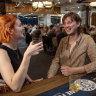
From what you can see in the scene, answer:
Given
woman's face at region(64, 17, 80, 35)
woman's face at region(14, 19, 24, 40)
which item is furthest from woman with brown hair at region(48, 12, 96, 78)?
woman's face at region(14, 19, 24, 40)

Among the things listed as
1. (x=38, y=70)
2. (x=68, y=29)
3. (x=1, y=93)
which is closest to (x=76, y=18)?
(x=68, y=29)

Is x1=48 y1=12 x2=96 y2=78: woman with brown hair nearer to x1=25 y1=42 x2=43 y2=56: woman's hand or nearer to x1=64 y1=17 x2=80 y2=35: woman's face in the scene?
x1=64 y1=17 x2=80 y2=35: woman's face

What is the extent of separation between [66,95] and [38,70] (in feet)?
11.1

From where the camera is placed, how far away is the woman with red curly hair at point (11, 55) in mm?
942

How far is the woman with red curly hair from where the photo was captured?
94cm

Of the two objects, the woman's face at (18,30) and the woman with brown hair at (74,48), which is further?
the woman with brown hair at (74,48)

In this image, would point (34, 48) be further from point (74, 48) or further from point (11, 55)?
point (74, 48)

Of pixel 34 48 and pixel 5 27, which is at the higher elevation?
pixel 5 27

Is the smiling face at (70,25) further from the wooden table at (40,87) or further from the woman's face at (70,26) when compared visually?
the wooden table at (40,87)

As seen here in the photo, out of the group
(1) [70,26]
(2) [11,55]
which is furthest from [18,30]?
(1) [70,26]

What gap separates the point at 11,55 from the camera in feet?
3.70

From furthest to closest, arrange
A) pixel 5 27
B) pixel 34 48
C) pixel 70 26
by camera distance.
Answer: pixel 70 26 < pixel 5 27 < pixel 34 48

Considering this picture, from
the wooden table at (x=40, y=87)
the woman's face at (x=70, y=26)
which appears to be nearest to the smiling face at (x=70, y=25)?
the woman's face at (x=70, y=26)

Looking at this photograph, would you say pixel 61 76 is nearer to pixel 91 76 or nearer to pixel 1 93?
pixel 91 76
